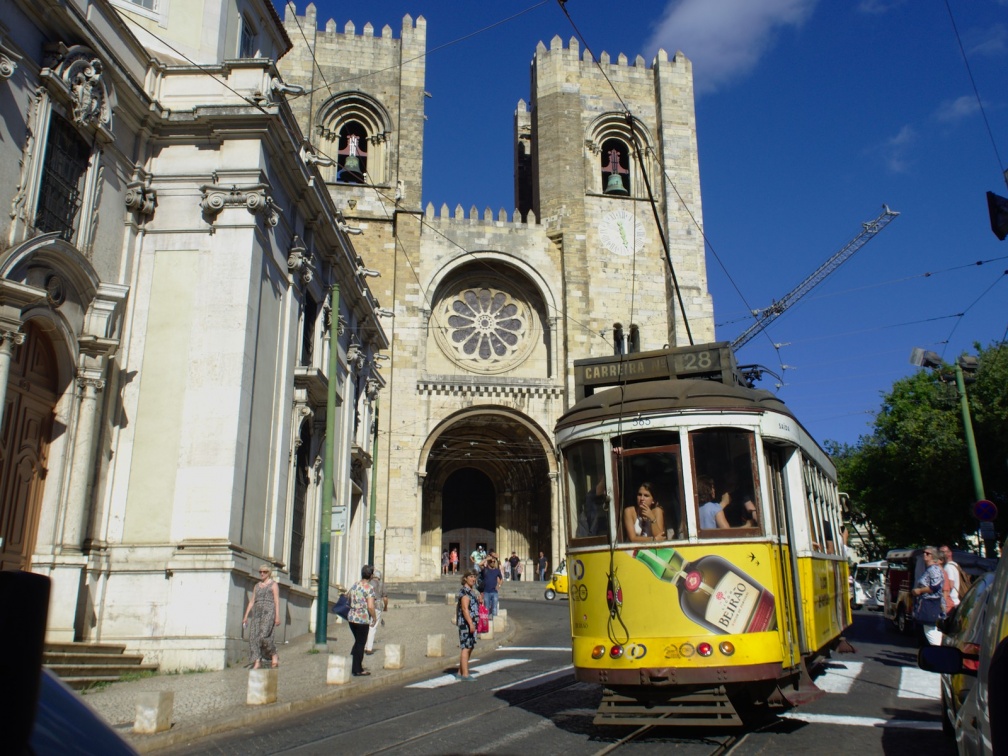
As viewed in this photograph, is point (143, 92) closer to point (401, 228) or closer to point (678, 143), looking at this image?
point (401, 228)

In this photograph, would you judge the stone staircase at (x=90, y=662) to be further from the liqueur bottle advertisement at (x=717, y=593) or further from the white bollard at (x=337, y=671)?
the liqueur bottle advertisement at (x=717, y=593)

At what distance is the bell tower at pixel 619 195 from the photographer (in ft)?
117

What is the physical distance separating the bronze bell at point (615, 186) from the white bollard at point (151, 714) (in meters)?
32.5

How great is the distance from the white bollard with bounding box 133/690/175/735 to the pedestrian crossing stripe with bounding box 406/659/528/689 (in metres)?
3.71

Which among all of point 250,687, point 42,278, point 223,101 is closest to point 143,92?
point 223,101

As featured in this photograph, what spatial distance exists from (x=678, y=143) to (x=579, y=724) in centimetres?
3371

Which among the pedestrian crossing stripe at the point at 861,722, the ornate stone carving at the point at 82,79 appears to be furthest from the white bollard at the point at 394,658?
the ornate stone carving at the point at 82,79

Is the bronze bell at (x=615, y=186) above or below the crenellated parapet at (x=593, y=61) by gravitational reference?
below

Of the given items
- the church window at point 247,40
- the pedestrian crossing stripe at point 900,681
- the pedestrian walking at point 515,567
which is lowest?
the pedestrian crossing stripe at point 900,681

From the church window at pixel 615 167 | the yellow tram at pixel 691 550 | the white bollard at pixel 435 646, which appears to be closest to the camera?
the yellow tram at pixel 691 550

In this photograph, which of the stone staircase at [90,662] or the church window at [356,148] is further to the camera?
the church window at [356,148]

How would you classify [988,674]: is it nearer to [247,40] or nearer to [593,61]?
[247,40]

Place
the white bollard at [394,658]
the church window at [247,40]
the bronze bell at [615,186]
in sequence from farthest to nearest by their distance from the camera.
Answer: the bronze bell at [615,186] → the church window at [247,40] → the white bollard at [394,658]

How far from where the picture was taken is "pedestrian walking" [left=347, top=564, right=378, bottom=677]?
1130cm
